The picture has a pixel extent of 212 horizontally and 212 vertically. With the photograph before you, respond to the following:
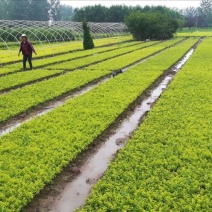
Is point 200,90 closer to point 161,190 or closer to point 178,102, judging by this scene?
point 178,102

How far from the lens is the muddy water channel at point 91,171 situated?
6.01 m

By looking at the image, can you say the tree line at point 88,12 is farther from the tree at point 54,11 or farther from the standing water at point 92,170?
the standing water at point 92,170

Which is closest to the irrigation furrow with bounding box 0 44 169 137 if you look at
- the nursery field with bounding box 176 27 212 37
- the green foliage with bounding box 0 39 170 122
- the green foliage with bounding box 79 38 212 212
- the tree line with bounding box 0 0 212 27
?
the green foliage with bounding box 0 39 170 122

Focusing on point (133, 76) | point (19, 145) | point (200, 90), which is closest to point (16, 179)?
point (19, 145)

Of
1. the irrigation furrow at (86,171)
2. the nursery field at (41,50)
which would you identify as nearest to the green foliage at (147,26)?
the nursery field at (41,50)

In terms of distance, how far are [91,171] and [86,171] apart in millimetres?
116

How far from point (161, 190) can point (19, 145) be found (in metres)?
4.10

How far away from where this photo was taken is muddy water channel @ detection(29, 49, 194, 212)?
19.7 feet

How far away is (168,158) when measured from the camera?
7.16 metres

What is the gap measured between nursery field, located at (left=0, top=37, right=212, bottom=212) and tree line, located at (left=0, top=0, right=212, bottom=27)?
65003mm

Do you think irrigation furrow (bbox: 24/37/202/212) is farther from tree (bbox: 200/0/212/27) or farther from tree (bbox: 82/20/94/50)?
tree (bbox: 200/0/212/27)

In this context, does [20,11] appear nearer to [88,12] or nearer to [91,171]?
[88,12]

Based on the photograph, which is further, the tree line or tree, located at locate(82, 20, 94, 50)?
the tree line

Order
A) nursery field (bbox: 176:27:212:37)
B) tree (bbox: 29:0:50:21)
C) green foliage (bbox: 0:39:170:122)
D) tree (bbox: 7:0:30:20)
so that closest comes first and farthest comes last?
green foliage (bbox: 0:39:170:122) < nursery field (bbox: 176:27:212:37) < tree (bbox: 7:0:30:20) < tree (bbox: 29:0:50:21)
